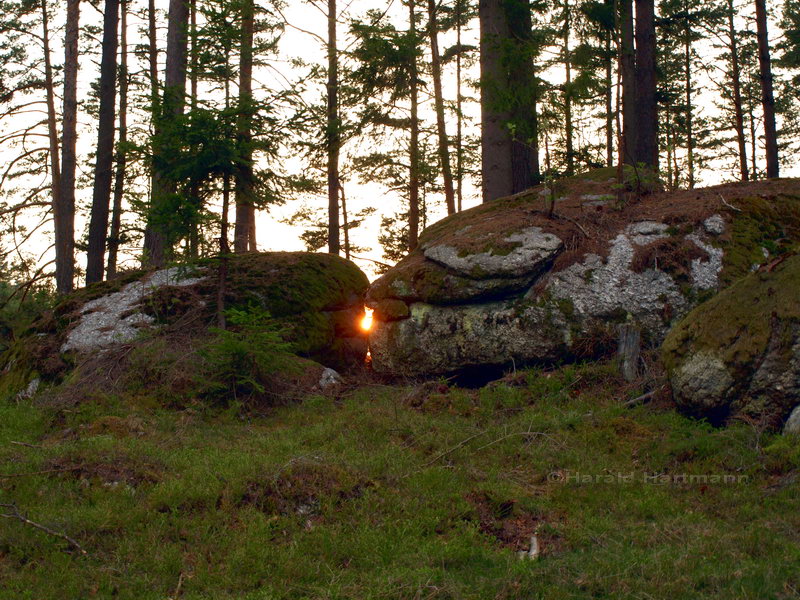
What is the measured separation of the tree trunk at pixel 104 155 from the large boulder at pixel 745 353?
12.4 meters

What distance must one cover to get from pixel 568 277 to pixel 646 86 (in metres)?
6.19

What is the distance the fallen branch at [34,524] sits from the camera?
201 inches

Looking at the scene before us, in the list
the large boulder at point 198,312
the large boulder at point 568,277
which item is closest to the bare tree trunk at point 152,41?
the large boulder at point 198,312

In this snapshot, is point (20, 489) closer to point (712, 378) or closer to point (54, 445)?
point (54, 445)

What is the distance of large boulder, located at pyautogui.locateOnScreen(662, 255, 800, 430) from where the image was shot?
668 cm

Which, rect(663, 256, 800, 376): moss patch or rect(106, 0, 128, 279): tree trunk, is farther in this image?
rect(106, 0, 128, 279): tree trunk

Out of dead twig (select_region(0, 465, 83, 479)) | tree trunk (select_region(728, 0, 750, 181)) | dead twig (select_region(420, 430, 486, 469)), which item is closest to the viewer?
dead twig (select_region(0, 465, 83, 479))

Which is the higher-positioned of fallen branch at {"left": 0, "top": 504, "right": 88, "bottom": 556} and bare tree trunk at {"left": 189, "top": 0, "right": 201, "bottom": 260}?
bare tree trunk at {"left": 189, "top": 0, "right": 201, "bottom": 260}

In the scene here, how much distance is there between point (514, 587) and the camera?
180 inches

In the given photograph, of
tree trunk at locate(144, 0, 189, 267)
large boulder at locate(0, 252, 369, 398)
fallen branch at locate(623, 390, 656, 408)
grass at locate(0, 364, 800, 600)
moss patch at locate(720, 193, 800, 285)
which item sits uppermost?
tree trunk at locate(144, 0, 189, 267)

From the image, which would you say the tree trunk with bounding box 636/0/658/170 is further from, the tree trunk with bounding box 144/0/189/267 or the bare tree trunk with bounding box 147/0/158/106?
the bare tree trunk with bounding box 147/0/158/106

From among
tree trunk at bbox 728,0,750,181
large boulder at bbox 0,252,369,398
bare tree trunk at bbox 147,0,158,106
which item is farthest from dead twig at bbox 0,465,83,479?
tree trunk at bbox 728,0,750,181

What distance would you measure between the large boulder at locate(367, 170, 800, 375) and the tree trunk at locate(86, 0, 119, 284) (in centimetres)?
732

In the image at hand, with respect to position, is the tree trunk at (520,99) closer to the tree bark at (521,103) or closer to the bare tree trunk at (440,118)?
the tree bark at (521,103)
